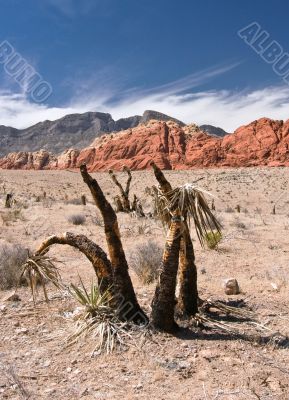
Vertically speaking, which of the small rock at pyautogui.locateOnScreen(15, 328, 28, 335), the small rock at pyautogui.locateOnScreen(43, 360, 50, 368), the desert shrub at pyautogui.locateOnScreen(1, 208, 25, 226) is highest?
the desert shrub at pyautogui.locateOnScreen(1, 208, 25, 226)

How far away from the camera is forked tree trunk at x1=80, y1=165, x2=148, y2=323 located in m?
6.24

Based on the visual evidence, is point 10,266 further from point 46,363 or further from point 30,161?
point 30,161

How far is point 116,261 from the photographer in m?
6.29

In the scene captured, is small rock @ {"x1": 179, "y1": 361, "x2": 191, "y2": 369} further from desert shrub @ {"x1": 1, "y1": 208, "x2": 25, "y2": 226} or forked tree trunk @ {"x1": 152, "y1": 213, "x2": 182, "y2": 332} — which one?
desert shrub @ {"x1": 1, "y1": 208, "x2": 25, "y2": 226}

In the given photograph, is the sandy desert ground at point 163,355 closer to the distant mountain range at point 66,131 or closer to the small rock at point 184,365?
the small rock at point 184,365

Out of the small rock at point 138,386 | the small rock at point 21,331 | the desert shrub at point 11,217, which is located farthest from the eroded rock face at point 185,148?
the small rock at point 138,386

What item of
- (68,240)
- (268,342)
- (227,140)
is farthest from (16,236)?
(227,140)

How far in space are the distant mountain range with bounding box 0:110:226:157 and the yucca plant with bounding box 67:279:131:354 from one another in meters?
145

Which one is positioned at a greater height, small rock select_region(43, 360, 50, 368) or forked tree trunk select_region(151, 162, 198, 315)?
forked tree trunk select_region(151, 162, 198, 315)

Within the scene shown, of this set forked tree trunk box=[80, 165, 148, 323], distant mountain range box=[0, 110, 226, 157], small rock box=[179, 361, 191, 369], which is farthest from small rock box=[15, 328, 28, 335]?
distant mountain range box=[0, 110, 226, 157]

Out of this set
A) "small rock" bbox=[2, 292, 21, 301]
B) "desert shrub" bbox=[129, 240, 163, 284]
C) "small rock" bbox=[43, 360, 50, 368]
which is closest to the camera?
Answer: "small rock" bbox=[43, 360, 50, 368]

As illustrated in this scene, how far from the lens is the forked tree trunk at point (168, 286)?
19.2 feet

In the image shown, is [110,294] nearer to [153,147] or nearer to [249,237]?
[249,237]

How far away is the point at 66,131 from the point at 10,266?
534ft
